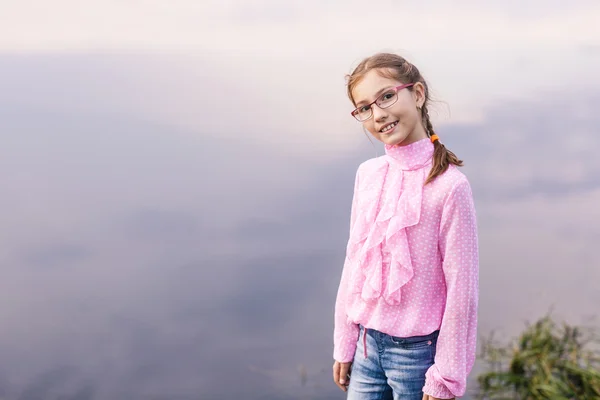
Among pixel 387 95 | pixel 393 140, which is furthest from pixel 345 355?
pixel 387 95

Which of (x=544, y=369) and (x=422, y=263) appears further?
(x=544, y=369)

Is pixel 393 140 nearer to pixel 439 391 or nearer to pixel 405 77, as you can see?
pixel 405 77

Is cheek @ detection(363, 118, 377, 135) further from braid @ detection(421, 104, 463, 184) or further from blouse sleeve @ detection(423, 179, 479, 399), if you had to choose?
blouse sleeve @ detection(423, 179, 479, 399)

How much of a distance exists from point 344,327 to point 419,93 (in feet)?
2.64

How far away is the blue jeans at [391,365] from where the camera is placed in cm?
207

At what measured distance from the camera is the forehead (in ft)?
6.93

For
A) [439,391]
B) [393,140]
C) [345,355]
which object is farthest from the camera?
[345,355]

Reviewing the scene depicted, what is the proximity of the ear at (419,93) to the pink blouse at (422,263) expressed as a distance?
0.40 ft

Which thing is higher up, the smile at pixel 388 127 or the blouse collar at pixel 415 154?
the smile at pixel 388 127

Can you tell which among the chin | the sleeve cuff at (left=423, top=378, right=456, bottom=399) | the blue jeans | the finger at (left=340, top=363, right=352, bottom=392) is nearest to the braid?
the chin

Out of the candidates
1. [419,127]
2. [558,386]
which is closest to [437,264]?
[419,127]

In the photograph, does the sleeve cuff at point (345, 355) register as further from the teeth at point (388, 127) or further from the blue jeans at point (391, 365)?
the teeth at point (388, 127)

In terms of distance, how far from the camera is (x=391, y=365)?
83.0 inches

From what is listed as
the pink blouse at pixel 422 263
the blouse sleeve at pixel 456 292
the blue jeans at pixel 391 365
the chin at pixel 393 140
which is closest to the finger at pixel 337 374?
the blue jeans at pixel 391 365
